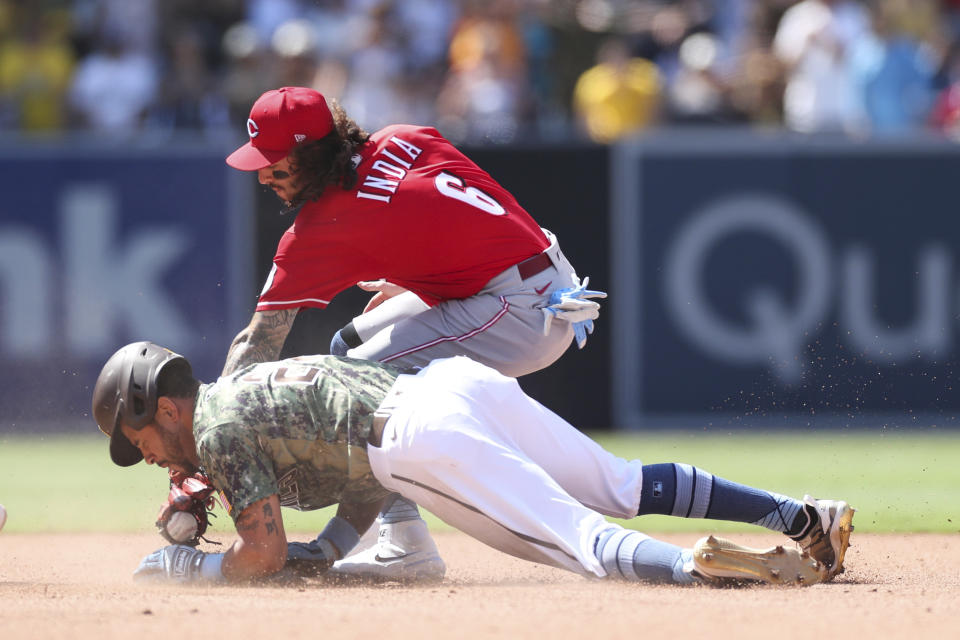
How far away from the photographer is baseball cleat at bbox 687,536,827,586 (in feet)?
15.5

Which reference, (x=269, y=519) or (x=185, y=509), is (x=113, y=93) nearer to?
(x=185, y=509)

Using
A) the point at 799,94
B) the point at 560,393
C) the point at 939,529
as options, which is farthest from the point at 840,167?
the point at 939,529

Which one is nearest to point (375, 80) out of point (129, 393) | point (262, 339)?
point (262, 339)

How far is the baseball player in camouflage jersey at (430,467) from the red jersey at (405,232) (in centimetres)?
70

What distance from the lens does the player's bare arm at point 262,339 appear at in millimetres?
5633

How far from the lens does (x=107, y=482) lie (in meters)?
9.20

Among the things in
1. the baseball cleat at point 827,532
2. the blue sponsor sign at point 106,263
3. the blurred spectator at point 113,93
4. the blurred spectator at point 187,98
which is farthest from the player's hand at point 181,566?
the blurred spectator at point 113,93

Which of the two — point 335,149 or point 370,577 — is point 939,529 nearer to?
point 370,577

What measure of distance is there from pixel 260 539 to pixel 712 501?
169 centimetres

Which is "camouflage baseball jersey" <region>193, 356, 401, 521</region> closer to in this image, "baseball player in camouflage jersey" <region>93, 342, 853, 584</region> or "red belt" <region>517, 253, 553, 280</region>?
"baseball player in camouflage jersey" <region>93, 342, 853, 584</region>

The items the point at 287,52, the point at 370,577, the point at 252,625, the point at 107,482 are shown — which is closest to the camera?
the point at 252,625

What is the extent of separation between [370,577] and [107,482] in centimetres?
422

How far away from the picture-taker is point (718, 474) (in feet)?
29.3

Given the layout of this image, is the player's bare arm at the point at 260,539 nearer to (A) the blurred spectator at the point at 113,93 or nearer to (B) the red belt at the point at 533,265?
(B) the red belt at the point at 533,265
